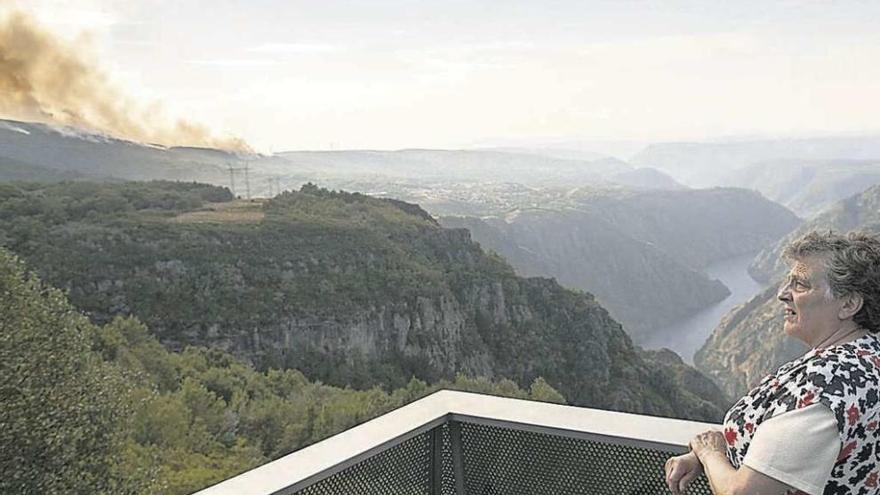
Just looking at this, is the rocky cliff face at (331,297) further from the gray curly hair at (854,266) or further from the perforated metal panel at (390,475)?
the gray curly hair at (854,266)

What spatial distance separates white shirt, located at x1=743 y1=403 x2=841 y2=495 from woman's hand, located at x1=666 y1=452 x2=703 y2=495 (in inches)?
10.2

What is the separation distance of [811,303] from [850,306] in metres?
0.04

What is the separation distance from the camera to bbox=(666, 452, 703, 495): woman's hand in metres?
1.20

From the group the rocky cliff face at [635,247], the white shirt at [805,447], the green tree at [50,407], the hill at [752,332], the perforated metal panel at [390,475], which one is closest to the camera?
the white shirt at [805,447]

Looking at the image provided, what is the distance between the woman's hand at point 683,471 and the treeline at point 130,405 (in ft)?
40.3

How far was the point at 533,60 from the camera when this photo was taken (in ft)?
127

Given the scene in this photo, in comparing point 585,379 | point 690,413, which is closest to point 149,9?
point 585,379

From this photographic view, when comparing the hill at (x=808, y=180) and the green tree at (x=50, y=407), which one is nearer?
the green tree at (x=50, y=407)

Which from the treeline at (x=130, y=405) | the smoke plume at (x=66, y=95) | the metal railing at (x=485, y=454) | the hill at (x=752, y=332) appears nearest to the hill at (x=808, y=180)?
the hill at (x=752, y=332)

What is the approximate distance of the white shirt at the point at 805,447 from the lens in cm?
93

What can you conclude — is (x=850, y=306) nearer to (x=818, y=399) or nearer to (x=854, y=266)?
(x=854, y=266)

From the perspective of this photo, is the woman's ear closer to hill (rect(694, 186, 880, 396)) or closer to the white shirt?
the white shirt

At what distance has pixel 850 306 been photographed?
1.05m

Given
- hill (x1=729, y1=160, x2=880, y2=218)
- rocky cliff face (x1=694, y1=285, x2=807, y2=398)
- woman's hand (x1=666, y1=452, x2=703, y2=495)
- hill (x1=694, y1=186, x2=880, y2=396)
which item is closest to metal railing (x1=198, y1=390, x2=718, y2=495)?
woman's hand (x1=666, y1=452, x2=703, y2=495)
